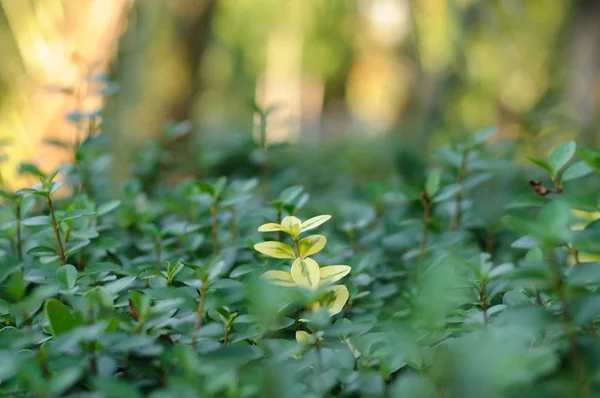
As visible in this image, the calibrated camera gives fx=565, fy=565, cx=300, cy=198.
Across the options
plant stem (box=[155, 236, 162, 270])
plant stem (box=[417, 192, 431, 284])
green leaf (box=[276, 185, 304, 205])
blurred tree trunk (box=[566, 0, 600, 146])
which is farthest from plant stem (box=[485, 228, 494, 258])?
blurred tree trunk (box=[566, 0, 600, 146])

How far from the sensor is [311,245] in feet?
2.52

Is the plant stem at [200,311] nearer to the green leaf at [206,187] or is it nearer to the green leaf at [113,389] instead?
the green leaf at [113,389]

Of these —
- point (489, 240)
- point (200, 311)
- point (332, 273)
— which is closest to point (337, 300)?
point (332, 273)

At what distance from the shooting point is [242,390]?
0.55m

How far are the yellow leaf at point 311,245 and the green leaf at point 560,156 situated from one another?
13.4 inches

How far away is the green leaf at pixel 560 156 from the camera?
787 millimetres

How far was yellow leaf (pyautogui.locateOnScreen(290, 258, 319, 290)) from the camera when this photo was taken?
2.27ft

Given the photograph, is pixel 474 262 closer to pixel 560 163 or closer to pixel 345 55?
pixel 560 163

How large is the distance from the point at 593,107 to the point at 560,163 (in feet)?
12.8

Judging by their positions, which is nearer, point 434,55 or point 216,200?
point 216,200

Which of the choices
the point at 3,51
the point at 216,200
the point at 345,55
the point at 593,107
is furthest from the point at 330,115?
the point at 216,200

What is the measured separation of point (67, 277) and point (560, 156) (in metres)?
0.68

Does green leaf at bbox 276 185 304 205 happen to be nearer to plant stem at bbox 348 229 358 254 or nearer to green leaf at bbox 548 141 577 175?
plant stem at bbox 348 229 358 254

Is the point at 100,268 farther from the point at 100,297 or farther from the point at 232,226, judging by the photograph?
the point at 232,226
